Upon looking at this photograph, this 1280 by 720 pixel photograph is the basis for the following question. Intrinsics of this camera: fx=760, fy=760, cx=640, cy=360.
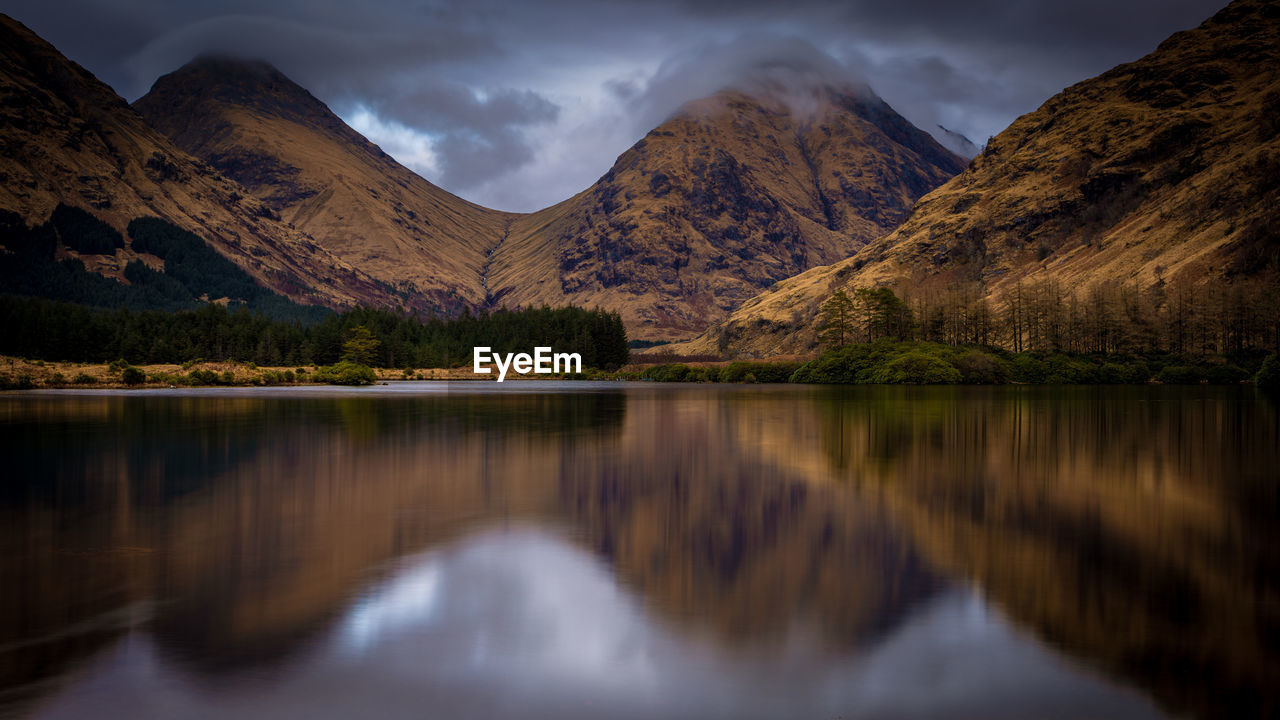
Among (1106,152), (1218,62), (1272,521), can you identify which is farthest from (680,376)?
(1218,62)

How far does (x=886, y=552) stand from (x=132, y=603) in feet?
29.8

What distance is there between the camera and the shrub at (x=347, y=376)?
103 metres

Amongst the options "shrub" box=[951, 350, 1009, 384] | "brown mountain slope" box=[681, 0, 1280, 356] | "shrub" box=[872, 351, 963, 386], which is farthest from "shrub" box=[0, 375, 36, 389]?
"brown mountain slope" box=[681, 0, 1280, 356]

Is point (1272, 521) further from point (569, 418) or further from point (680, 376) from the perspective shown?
point (680, 376)

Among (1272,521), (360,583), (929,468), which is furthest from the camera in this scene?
(929,468)

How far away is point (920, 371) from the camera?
89375mm

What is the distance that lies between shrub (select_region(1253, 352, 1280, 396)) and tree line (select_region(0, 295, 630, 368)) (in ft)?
333

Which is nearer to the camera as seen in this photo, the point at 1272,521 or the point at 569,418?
the point at 1272,521

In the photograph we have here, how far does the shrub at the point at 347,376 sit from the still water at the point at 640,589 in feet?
283

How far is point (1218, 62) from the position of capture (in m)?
195

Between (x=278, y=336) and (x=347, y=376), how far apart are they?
32.0 m

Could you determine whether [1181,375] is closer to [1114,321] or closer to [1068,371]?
[1068,371]

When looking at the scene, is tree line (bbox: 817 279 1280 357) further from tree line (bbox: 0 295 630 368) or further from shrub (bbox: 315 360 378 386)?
shrub (bbox: 315 360 378 386)

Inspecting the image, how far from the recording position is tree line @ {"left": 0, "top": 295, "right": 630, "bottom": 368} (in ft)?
324
